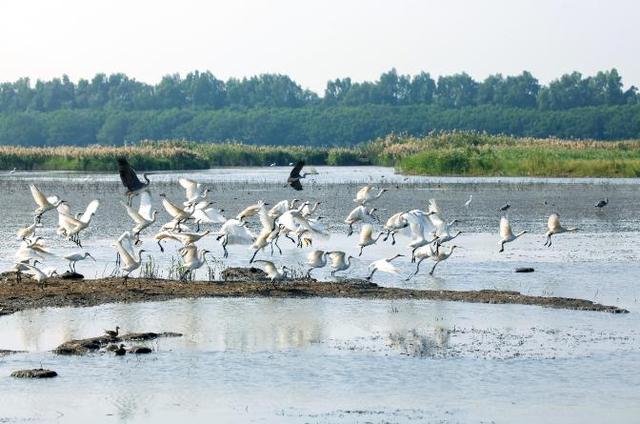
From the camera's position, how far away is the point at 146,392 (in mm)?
11984

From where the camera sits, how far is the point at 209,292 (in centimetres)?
1769

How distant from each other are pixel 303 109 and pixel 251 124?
8.45 metres

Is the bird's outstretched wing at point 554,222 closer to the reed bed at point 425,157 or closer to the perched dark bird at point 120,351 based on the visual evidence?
the perched dark bird at point 120,351

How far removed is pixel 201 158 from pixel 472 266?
51185mm

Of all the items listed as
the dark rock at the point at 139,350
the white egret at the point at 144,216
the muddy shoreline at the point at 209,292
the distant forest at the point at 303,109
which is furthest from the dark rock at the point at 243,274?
the distant forest at the point at 303,109

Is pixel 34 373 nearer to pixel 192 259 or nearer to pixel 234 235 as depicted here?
pixel 192 259

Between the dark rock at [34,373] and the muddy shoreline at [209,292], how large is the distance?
390cm

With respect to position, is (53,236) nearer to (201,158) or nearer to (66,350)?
(66,350)

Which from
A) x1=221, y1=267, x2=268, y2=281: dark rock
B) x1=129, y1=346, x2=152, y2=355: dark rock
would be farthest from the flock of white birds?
x1=129, y1=346, x2=152, y2=355: dark rock

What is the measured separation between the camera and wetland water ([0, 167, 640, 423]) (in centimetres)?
1146

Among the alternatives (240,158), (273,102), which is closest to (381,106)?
(273,102)

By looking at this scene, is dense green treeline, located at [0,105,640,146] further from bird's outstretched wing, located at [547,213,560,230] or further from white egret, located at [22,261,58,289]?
white egret, located at [22,261,58,289]

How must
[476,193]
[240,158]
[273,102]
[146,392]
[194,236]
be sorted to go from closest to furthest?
1. [146,392]
2. [194,236]
3. [476,193]
4. [240,158]
5. [273,102]

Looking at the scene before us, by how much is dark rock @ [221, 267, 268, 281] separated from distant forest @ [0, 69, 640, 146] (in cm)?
10073
